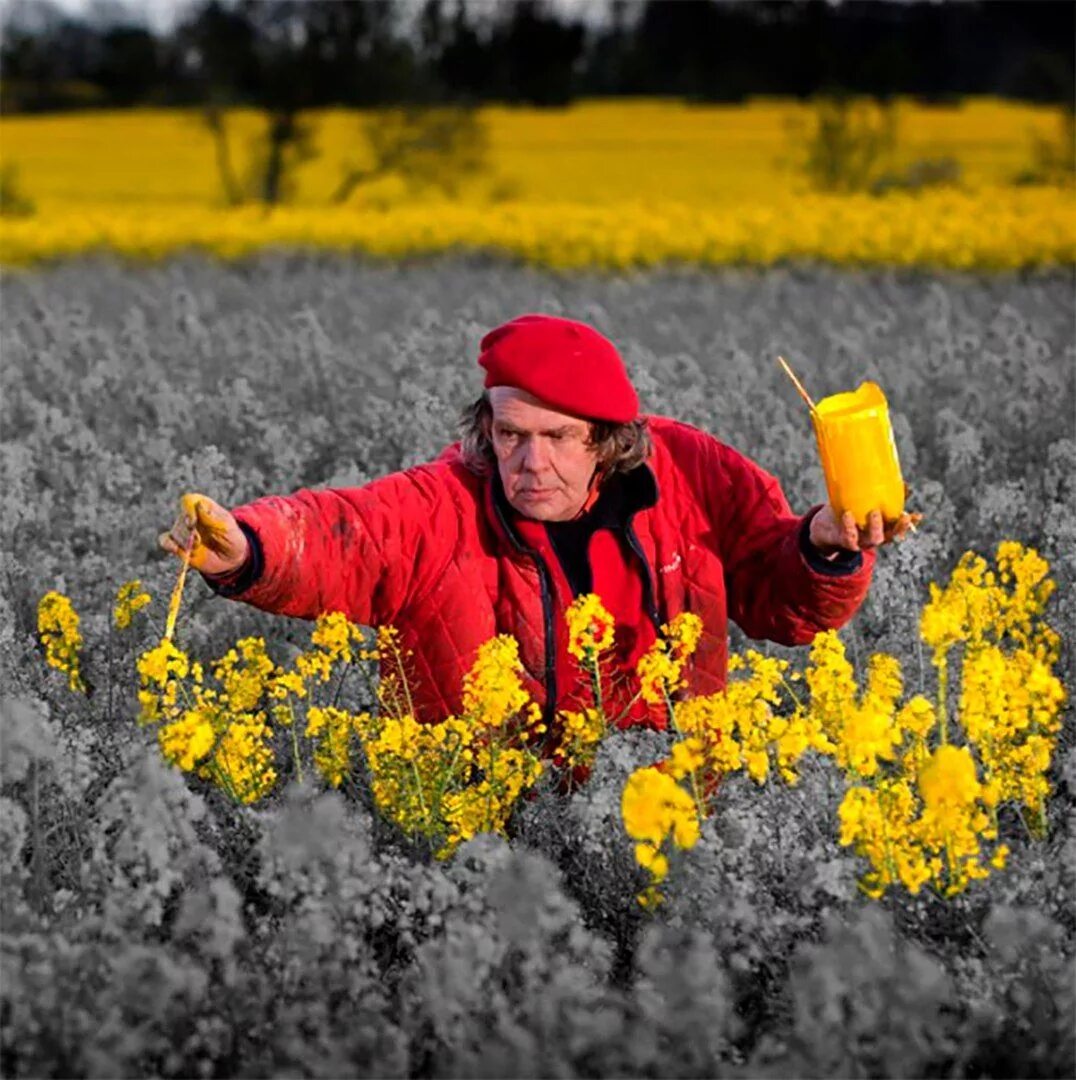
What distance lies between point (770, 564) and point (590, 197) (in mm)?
32496

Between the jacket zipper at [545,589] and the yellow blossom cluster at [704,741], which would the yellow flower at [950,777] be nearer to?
the yellow blossom cluster at [704,741]

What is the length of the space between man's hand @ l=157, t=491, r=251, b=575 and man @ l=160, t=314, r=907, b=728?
258 mm

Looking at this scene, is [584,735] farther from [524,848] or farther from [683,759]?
[683,759]

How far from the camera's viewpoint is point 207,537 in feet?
12.5

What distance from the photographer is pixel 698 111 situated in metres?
61.2

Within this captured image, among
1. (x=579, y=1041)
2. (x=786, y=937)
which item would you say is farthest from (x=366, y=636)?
(x=579, y=1041)

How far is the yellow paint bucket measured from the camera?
154 inches

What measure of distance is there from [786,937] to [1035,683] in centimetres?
60

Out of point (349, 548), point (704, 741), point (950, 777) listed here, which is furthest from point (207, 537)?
point (950, 777)

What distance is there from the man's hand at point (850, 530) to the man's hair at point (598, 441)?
420 mm

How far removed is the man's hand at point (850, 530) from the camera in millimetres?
3979

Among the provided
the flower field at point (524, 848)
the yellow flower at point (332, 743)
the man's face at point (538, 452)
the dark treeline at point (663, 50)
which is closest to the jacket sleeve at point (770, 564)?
the flower field at point (524, 848)

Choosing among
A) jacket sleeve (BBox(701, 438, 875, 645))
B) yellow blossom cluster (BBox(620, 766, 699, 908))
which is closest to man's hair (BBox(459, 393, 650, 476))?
jacket sleeve (BBox(701, 438, 875, 645))

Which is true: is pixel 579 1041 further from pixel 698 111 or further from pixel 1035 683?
pixel 698 111
